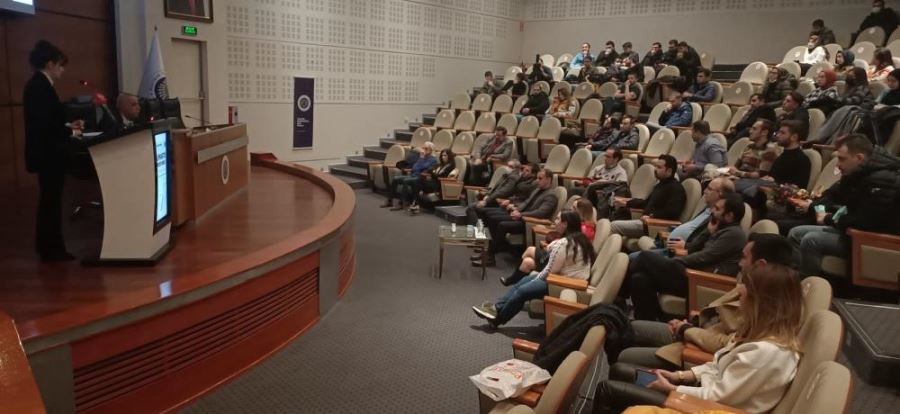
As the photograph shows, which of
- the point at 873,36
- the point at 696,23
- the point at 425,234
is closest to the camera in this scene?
the point at 425,234

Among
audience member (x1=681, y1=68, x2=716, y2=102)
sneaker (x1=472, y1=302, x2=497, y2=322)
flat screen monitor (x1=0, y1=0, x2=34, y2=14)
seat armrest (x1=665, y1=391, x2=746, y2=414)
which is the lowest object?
sneaker (x1=472, y1=302, x2=497, y2=322)

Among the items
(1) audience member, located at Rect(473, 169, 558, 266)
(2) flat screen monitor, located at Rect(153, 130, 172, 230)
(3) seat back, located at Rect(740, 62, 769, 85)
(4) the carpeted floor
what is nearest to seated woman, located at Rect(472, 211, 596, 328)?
(4) the carpeted floor

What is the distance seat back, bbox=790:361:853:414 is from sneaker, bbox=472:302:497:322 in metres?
2.31

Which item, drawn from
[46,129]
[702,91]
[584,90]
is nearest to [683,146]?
[702,91]

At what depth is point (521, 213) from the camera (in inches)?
228

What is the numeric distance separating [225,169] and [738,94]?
6.50 metres

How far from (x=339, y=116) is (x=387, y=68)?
4.61ft

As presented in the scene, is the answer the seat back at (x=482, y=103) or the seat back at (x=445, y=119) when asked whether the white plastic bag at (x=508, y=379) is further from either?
the seat back at (x=482, y=103)

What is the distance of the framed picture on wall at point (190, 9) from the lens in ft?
24.3

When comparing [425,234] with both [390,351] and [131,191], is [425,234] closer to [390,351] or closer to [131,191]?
[390,351]

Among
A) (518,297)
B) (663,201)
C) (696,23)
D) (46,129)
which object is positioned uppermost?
(696,23)

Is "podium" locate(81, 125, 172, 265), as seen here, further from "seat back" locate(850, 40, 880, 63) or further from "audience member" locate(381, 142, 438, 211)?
"seat back" locate(850, 40, 880, 63)

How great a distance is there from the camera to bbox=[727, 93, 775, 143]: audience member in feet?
20.1

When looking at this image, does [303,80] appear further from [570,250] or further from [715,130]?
[570,250]
